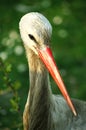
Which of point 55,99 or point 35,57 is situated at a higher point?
point 35,57

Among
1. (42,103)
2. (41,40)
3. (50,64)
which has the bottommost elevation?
(42,103)

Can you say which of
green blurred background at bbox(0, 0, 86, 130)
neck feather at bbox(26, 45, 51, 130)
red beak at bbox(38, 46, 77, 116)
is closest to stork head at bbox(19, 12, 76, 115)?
red beak at bbox(38, 46, 77, 116)

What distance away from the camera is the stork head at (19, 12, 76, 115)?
14.7 ft

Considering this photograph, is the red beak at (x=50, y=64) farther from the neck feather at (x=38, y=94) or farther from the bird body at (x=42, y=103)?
the neck feather at (x=38, y=94)

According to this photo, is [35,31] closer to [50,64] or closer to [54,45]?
[50,64]

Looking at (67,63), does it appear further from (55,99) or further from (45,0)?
(55,99)

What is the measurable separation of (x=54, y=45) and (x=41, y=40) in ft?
12.8

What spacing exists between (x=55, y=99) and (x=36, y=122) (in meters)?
0.22

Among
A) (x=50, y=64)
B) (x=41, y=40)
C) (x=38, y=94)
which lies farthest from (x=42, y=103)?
(x=41, y=40)

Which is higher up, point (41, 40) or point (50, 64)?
point (41, 40)

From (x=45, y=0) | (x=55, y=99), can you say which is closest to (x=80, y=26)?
(x=45, y=0)

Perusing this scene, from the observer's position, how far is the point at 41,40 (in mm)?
4500

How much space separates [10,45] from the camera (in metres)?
8.26

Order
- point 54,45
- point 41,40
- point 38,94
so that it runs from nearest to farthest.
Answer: point 41,40, point 38,94, point 54,45
